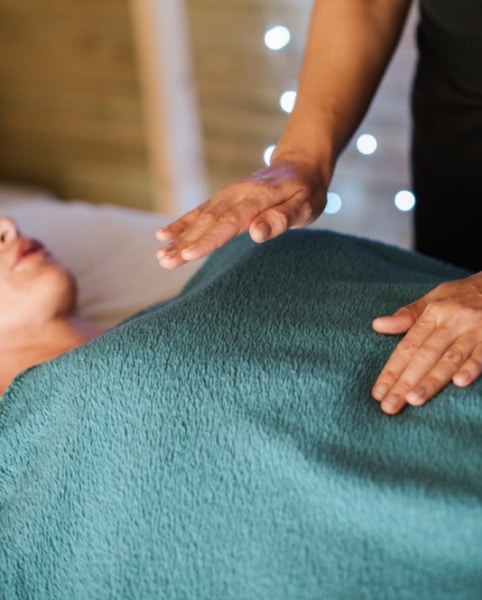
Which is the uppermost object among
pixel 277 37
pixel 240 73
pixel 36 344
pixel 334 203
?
pixel 277 37

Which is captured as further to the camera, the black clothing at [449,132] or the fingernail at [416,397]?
the black clothing at [449,132]

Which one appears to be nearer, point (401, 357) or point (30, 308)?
point (401, 357)

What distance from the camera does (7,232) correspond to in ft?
5.04

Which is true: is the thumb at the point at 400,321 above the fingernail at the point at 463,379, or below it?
above

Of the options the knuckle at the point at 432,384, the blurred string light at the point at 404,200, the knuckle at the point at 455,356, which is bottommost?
the blurred string light at the point at 404,200

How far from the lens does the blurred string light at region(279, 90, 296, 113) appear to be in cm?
235

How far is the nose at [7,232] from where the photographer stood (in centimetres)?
153

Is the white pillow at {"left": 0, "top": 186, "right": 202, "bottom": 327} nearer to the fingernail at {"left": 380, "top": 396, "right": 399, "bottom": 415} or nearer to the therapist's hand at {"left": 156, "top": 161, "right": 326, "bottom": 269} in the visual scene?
the therapist's hand at {"left": 156, "top": 161, "right": 326, "bottom": 269}

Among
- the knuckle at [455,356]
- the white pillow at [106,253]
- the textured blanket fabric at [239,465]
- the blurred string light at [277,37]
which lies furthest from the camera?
the blurred string light at [277,37]

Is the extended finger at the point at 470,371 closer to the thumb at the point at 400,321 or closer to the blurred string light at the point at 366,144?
the thumb at the point at 400,321

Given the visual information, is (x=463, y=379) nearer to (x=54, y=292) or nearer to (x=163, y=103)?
(x=54, y=292)

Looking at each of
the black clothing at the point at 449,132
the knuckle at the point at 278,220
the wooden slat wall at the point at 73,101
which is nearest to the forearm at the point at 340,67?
the black clothing at the point at 449,132

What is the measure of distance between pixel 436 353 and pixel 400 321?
89mm

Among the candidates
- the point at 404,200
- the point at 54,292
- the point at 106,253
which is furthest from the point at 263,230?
the point at 404,200
